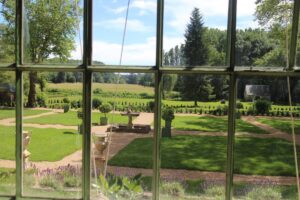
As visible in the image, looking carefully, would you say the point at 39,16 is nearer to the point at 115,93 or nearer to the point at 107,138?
the point at 115,93

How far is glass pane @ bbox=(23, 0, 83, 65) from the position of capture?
1.79 m

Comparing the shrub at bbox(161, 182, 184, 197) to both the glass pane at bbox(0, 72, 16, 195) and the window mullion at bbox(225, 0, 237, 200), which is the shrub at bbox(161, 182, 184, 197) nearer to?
the window mullion at bbox(225, 0, 237, 200)

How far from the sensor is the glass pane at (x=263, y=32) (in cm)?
161

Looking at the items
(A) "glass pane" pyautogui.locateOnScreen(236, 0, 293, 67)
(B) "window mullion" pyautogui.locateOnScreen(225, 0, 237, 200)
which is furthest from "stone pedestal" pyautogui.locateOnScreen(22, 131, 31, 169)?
(A) "glass pane" pyautogui.locateOnScreen(236, 0, 293, 67)

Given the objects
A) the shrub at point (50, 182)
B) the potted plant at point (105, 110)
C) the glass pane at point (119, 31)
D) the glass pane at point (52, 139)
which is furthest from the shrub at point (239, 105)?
the shrub at point (50, 182)

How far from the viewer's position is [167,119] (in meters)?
1.70

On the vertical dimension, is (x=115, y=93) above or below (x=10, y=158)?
above

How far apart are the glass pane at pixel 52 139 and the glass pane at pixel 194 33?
55 cm

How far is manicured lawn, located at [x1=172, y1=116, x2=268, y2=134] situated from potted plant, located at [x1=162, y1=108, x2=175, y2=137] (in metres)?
0.02

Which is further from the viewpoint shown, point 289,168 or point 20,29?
point 20,29

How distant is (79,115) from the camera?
1.79 m

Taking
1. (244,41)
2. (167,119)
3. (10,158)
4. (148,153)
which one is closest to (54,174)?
(10,158)

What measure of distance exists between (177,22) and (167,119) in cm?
48

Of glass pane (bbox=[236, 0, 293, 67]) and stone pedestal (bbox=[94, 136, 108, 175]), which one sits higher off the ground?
glass pane (bbox=[236, 0, 293, 67])
